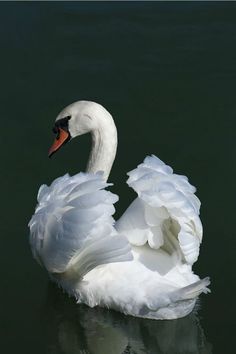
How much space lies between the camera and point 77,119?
6605 mm

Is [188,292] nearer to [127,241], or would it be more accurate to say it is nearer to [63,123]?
[127,241]

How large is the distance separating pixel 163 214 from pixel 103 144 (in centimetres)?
89

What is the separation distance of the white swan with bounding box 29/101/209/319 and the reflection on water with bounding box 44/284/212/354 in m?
0.12

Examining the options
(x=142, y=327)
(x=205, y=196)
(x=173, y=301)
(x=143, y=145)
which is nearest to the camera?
(x=173, y=301)

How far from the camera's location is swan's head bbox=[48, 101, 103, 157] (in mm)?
6504

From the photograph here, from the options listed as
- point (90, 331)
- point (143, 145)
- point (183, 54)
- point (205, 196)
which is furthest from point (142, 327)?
point (183, 54)

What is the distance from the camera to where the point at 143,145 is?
821 centimetres

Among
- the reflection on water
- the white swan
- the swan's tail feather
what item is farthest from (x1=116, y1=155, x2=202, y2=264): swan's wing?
the reflection on water

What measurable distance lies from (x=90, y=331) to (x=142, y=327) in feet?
1.13

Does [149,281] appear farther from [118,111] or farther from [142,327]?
[118,111]

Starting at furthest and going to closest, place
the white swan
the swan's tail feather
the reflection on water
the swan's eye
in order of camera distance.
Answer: the swan's eye
the reflection on water
the white swan
the swan's tail feather

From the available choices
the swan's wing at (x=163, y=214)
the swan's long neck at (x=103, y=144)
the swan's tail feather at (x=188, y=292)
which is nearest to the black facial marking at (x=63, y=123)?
the swan's long neck at (x=103, y=144)

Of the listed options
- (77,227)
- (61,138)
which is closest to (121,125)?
(61,138)

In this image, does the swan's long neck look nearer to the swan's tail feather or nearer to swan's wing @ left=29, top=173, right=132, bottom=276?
swan's wing @ left=29, top=173, right=132, bottom=276
